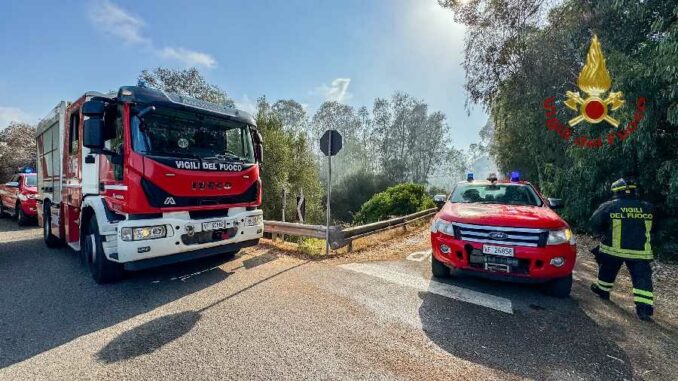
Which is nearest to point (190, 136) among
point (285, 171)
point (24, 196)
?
point (24, 196)

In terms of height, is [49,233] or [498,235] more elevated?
[498,235]

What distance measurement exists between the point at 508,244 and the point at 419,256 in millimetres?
2864

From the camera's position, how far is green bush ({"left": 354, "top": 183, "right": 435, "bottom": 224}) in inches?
649

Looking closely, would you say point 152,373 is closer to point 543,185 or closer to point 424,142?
point 543,185

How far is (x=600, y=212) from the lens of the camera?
4.43 metres

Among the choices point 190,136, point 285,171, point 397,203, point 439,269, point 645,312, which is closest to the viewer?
point 645,312

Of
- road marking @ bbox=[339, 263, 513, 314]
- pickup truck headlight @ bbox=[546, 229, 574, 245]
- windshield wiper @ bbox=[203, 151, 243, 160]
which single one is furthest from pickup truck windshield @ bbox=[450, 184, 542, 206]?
windshield wiper @ bbox=[203, 151, 243, 160]

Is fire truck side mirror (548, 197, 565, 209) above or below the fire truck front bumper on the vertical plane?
above

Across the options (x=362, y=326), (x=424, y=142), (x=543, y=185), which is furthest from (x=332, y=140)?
(x=424, y=142)

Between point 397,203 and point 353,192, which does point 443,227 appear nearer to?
point 397,203

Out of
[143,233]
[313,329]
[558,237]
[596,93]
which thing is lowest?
[313,329]

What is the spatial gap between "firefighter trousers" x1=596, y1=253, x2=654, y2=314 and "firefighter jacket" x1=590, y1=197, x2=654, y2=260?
0.33ft

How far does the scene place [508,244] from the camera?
416 cm

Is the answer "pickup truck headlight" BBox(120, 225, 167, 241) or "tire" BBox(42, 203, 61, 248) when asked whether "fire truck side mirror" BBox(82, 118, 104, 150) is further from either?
"tire" BBox(42, 203, 61, 248)
